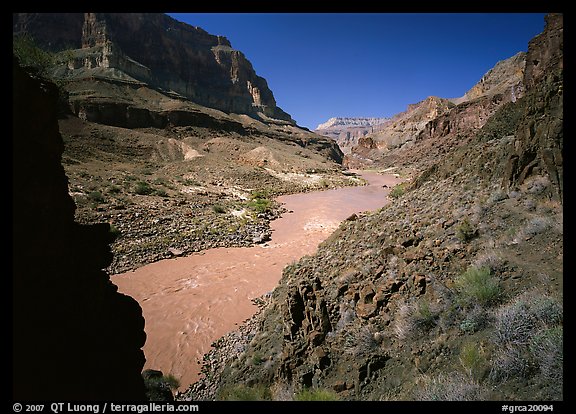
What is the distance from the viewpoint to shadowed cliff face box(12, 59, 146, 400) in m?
3.29

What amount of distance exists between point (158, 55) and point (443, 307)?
116486 mm

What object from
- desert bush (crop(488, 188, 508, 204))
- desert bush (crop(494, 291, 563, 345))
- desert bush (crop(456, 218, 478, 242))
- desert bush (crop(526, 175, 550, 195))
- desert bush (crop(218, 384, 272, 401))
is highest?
desert bush (crop(526, 175, 550, 195))

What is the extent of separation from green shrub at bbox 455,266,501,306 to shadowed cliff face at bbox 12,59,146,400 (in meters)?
5.53

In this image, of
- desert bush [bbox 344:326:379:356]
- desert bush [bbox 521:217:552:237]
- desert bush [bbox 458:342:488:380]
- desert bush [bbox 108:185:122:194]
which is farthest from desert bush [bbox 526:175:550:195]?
desert bush [bbox 108:185:122:194]

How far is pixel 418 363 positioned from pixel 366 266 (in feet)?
9.85

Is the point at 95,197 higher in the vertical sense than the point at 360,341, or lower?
higher

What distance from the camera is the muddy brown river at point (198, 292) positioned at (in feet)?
26.3

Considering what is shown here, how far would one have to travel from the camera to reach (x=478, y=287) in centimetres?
421

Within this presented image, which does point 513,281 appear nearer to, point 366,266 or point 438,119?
point 366,266

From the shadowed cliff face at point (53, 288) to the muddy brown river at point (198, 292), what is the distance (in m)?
3.12

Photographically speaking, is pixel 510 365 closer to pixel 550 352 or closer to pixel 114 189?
pixel 550 352

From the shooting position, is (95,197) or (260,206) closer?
(95,197)

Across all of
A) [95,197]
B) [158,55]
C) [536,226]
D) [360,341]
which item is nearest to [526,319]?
[360,341]

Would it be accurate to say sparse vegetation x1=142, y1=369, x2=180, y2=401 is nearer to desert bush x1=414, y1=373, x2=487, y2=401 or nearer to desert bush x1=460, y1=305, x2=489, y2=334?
desert bush x1=414, y1=373, x2=487, y2=401
